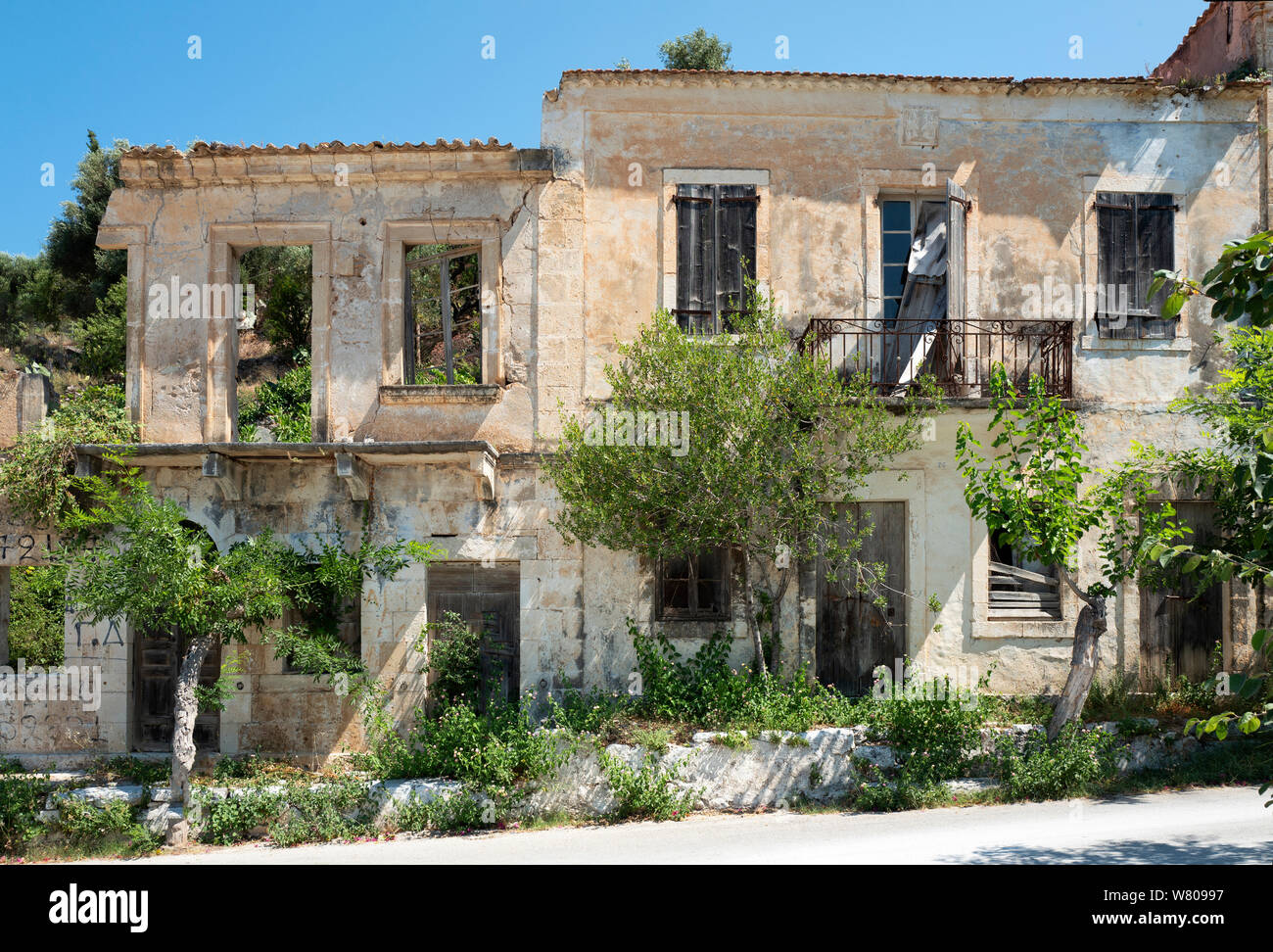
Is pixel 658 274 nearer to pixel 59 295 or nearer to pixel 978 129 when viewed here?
pixel 978 129

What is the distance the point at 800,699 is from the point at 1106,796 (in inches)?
122

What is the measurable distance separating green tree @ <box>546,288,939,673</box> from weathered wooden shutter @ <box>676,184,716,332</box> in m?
1.14

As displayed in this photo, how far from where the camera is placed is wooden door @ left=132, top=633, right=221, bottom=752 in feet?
37.4

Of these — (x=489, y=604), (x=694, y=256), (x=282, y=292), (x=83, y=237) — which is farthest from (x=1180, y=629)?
(x=83, y=237)

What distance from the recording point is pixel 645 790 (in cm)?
935

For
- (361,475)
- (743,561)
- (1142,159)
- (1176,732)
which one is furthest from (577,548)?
(1142,159)

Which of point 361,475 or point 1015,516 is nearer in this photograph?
Answer: point 1015,516

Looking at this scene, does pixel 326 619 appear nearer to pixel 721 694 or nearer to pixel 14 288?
pixel 721 694

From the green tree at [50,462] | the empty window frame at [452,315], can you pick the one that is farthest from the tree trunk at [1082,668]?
the green tree at [50,462]

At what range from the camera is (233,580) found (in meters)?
9.31

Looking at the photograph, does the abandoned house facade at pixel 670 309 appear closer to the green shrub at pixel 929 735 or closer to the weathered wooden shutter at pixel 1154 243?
the weathered wooden shutter at pixel 1154 243

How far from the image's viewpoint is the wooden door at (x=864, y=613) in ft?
37.2

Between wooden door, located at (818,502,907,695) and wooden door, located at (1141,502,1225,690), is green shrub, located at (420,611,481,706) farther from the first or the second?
wooden door, located at (1141,502,1225,690)

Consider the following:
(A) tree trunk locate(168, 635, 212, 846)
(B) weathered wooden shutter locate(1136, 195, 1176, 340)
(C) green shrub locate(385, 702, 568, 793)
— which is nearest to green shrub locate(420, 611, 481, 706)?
(C) green shrub locate(385, 702, 568, 793)
